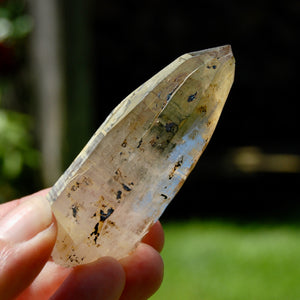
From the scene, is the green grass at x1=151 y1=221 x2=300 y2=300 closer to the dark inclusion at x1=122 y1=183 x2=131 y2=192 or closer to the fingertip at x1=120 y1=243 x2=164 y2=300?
the fingertip at x1=120 y1=243 x2=164 y2=300

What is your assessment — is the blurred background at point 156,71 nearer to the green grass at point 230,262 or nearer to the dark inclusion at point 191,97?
the green grass at point 230,262

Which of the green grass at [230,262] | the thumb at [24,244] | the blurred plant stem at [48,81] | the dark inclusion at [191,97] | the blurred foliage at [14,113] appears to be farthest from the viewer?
the blurred foliage at [14,113]

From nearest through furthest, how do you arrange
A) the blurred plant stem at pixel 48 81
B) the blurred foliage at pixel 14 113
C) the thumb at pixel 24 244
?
the thumb at pixel 24 244 → the blurred plant stem at pixel 48 81 → the blurred foliage at pixel 14 113


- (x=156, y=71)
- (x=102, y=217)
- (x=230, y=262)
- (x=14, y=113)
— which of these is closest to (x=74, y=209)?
(x=102, y=217)

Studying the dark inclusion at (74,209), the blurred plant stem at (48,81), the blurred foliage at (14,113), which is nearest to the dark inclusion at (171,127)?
the dark inclusion at (74,209)

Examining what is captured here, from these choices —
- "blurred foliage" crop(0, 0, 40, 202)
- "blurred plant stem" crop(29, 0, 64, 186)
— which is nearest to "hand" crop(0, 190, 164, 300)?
"blurred plant stem" crop(29, 0, 64, 186)

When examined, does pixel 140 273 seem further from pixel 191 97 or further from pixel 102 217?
pixel 191 97

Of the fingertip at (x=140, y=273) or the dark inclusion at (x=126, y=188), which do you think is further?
the fingertip at (x=140, y=273)

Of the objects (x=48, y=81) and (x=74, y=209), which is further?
(x=48, y=81)
